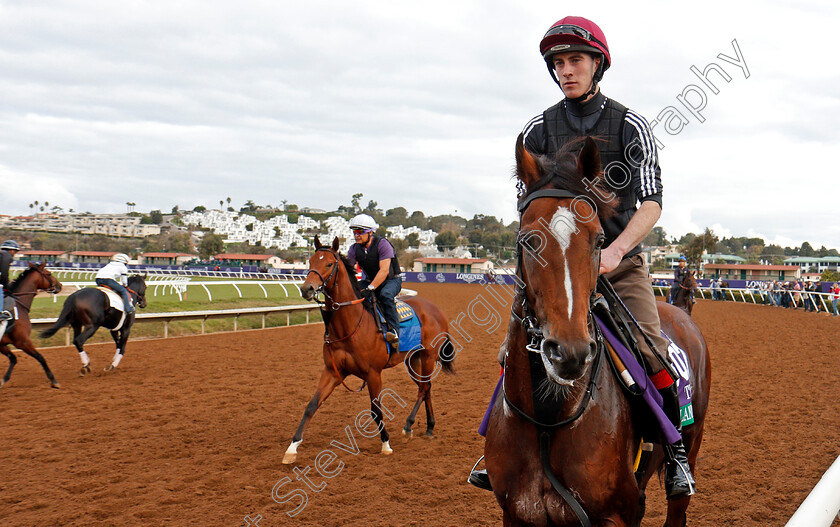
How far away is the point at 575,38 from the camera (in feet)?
8.75

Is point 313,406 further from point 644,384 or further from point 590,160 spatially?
point 590,160

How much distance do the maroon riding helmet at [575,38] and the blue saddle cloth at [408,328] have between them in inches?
194

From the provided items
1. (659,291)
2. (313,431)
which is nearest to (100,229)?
(659,291)

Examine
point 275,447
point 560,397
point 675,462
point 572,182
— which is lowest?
point 275,447

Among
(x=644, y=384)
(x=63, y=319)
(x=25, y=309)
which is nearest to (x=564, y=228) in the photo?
(x=644, y=384)

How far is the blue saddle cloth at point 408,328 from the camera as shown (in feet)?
24.3

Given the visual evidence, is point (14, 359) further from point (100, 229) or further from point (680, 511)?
point (100, 229)

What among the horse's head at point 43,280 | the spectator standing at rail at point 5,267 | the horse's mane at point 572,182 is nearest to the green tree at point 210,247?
the horse's head at point 43,280

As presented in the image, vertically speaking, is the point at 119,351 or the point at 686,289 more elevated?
the point at 686,289

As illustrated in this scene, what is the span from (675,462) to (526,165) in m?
1.75

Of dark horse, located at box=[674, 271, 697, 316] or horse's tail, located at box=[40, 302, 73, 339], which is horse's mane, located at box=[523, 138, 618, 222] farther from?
dark horse, located at box=[674, 271, 697, 316]

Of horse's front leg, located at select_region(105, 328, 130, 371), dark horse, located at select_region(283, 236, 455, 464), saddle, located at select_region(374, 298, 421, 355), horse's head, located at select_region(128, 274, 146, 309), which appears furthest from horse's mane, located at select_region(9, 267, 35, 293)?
saddle, located at select_region(374, 298, 421, 355)

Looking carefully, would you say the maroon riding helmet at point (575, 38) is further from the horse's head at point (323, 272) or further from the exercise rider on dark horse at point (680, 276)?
the exercise rider on dark horse at point (680, 276)

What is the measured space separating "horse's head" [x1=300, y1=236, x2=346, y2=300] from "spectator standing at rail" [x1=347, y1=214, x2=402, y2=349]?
0.38 m
